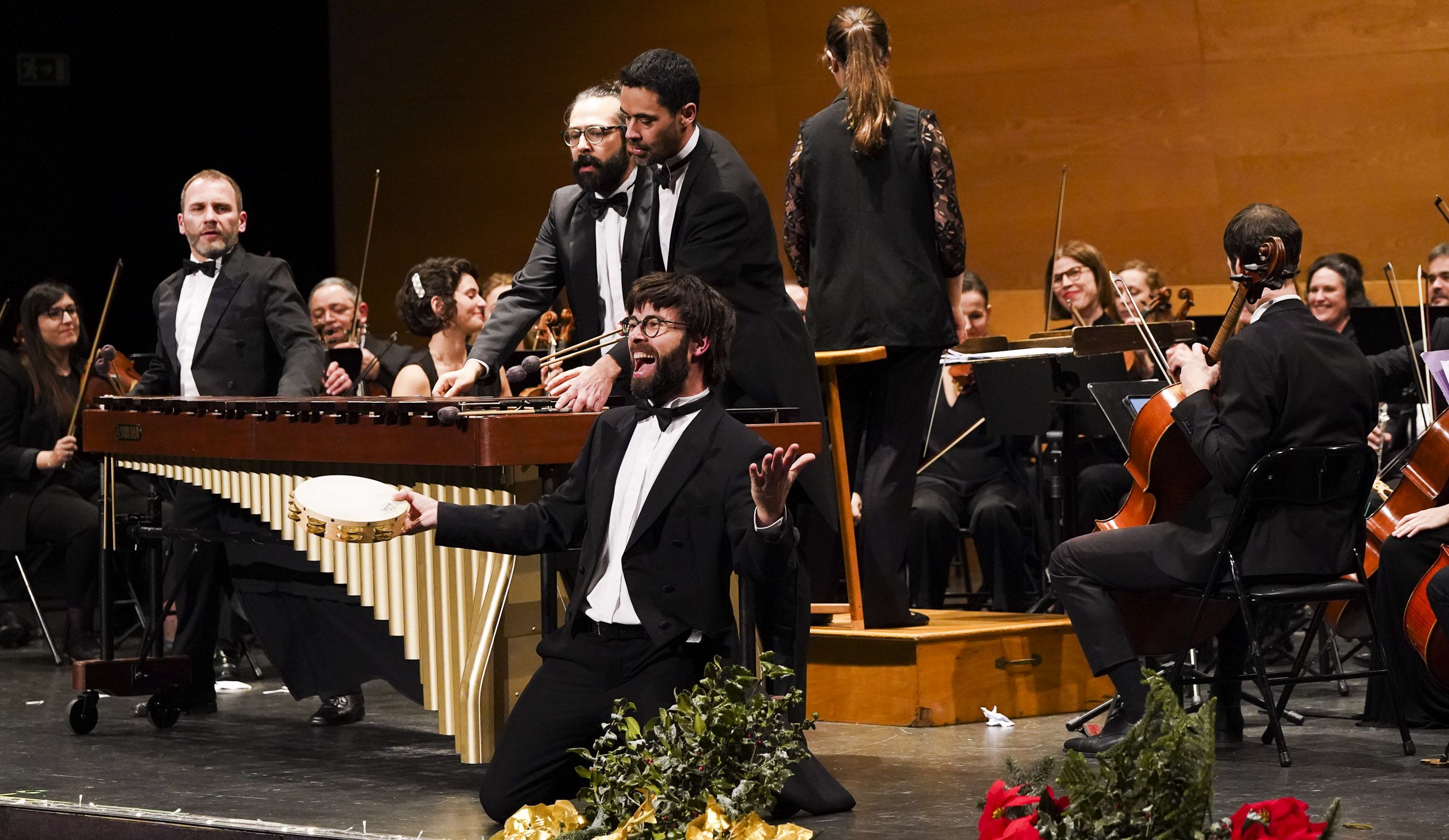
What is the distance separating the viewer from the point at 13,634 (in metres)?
7.14

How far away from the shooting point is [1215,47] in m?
8.25

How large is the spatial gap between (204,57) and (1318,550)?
6.87 meters

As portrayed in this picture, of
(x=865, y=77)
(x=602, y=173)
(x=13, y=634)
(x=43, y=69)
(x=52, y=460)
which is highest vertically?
(x=43, y=69)

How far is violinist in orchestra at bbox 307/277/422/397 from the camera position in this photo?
22.9ft

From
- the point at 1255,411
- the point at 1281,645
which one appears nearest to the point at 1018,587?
the point at 1281,645

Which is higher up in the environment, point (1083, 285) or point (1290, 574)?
point (1083, 285)

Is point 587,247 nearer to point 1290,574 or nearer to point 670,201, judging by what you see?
point 670,201

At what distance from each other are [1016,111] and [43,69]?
4.84 metres

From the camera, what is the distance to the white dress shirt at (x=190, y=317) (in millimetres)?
5207

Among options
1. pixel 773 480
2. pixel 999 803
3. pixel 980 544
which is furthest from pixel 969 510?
pixel 999 803

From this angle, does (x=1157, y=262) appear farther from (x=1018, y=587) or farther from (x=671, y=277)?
(x=671, y=277)

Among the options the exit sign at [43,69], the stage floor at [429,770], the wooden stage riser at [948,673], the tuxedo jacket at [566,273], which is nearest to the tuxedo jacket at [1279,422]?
the stage floor at [429,770]

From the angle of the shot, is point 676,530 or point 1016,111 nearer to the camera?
point 676,530

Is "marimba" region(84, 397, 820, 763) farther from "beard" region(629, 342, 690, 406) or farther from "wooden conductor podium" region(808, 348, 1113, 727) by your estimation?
"wooden conductor podium" region(808, 348, 1113, 727)
